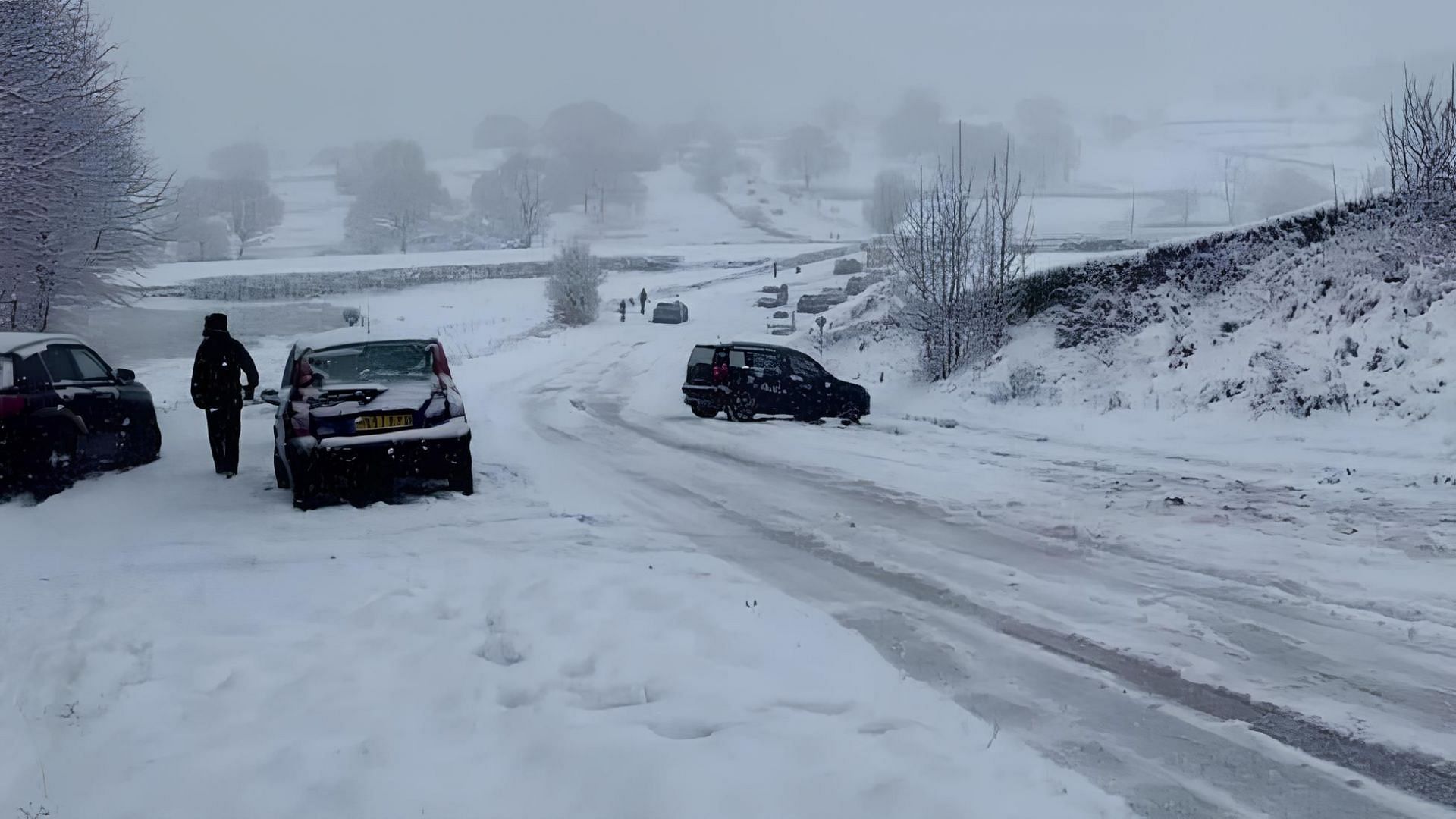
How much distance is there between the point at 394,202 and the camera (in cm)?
12475

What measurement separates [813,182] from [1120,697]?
176 metres

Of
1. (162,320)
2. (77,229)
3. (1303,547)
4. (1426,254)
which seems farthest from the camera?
(162,320)

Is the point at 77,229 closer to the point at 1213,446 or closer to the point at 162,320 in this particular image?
the point at 1213,446

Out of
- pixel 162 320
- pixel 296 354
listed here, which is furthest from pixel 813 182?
pixel 296 354

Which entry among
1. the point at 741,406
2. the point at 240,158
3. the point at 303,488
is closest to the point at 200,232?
the point at 240,158

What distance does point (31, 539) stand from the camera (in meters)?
7.42

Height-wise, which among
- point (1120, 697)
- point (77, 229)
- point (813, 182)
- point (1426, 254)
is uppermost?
point (813, 182)

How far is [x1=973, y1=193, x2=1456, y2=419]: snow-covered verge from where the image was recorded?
44.1 feet

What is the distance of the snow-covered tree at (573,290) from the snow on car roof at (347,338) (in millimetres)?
40721

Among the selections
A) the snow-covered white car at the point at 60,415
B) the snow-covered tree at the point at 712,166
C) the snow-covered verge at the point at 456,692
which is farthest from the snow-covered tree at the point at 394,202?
the snow-covered verge at the point at 456,692

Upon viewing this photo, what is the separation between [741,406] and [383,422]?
9.05 m

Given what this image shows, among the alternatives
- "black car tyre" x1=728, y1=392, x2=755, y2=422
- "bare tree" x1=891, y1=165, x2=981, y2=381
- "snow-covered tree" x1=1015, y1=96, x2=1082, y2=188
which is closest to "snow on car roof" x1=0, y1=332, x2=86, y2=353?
"black car tyre" x1=728, y1=392, x2=755, y2=422

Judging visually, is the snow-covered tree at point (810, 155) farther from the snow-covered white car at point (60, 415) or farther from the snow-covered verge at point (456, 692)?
the snow-covered verge at point (456, 692)

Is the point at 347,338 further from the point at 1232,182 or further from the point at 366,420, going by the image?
the point at 1232,182
